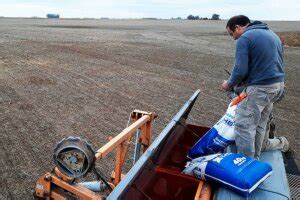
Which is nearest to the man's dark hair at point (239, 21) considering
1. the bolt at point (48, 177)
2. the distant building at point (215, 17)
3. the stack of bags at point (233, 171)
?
the stack of bags at point (233, 171)

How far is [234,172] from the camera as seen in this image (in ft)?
10.0

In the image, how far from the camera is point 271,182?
3.21 meters

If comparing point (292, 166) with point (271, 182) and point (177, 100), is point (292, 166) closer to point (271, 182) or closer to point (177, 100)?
point (271, 182)

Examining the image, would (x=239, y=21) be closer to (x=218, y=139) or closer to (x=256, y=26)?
(x=256, y=26)

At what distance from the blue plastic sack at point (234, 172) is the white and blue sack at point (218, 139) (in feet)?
1.82

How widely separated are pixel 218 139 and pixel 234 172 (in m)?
0.91

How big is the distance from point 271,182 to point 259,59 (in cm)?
132

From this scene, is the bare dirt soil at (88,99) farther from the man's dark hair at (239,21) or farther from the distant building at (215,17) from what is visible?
the distant building at (215,17)

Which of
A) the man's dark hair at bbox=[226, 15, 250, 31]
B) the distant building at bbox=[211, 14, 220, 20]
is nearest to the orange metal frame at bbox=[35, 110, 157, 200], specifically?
the man's dark hair at bbox=[226, 15, 250, 31]

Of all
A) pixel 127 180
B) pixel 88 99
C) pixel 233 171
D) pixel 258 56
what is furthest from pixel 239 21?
pixel 88 99

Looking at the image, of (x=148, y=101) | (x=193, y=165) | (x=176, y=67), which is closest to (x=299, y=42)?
(x=176, y=67)

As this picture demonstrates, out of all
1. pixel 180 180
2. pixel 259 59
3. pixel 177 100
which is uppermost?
pixel 259 59

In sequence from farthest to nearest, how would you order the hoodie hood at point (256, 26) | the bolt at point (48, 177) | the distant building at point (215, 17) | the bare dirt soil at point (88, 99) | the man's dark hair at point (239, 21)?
the distant building at point (215, 17), the bare dirt soil at point (88, 99), the man's dark hair at point (239, 21), the hoodie hood at point (256, 26), the bolt at point (48, 177)

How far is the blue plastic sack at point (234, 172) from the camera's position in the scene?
2.97 meters
